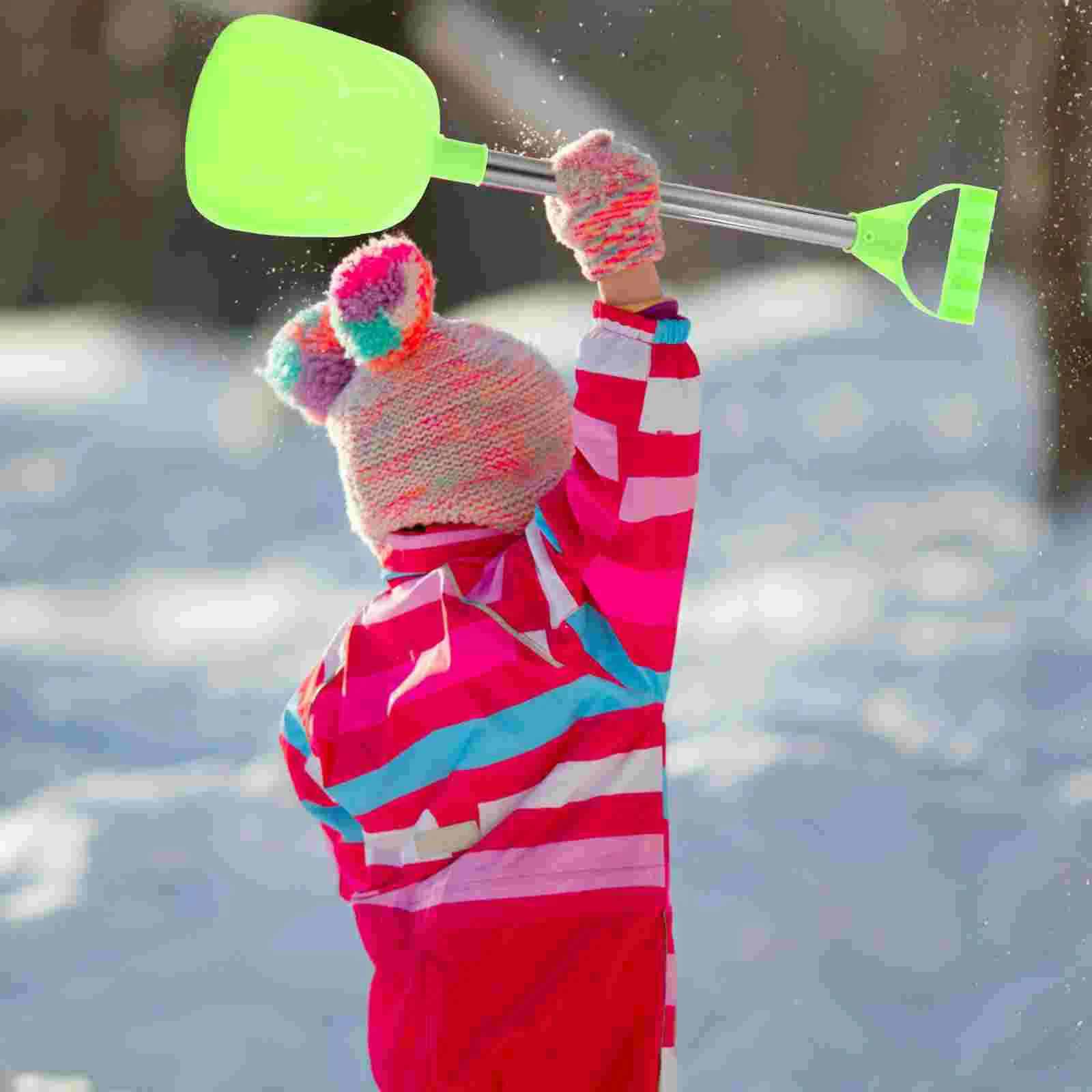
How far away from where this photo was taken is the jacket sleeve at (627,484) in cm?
77

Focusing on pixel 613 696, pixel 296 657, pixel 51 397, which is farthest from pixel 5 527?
pixel 613 696

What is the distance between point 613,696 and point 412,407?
0.20 meters

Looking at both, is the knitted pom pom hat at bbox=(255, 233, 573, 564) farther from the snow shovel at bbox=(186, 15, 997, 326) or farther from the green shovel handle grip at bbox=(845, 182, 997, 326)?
the green shovel handle grip at bbox=(845, 182, 997, 326)

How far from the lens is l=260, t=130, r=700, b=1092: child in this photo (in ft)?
2.73

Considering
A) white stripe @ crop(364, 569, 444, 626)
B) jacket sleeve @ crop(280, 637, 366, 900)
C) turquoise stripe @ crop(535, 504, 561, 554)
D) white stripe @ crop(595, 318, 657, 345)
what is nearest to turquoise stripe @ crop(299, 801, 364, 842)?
jacket sleeve @ crop(280, 637, 366, 900)

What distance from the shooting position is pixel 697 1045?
1199mm

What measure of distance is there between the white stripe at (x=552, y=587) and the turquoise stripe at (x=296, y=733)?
0.19 meters

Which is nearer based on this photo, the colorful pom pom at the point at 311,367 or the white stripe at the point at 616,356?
the white stripe at the point at 616,356

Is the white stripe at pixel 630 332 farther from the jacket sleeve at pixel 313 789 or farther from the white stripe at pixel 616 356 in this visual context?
the jacket sleeve at pixel 313 789

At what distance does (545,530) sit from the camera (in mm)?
815

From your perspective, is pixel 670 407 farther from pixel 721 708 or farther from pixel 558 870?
pixel 721 708

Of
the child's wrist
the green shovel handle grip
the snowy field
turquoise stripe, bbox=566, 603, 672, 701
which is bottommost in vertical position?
the snowy field

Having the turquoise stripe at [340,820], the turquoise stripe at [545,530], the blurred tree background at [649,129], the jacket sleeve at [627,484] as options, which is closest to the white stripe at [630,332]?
the jacket sleeve at [627,484]

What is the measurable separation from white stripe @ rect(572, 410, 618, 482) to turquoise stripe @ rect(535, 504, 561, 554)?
48 millimetres
